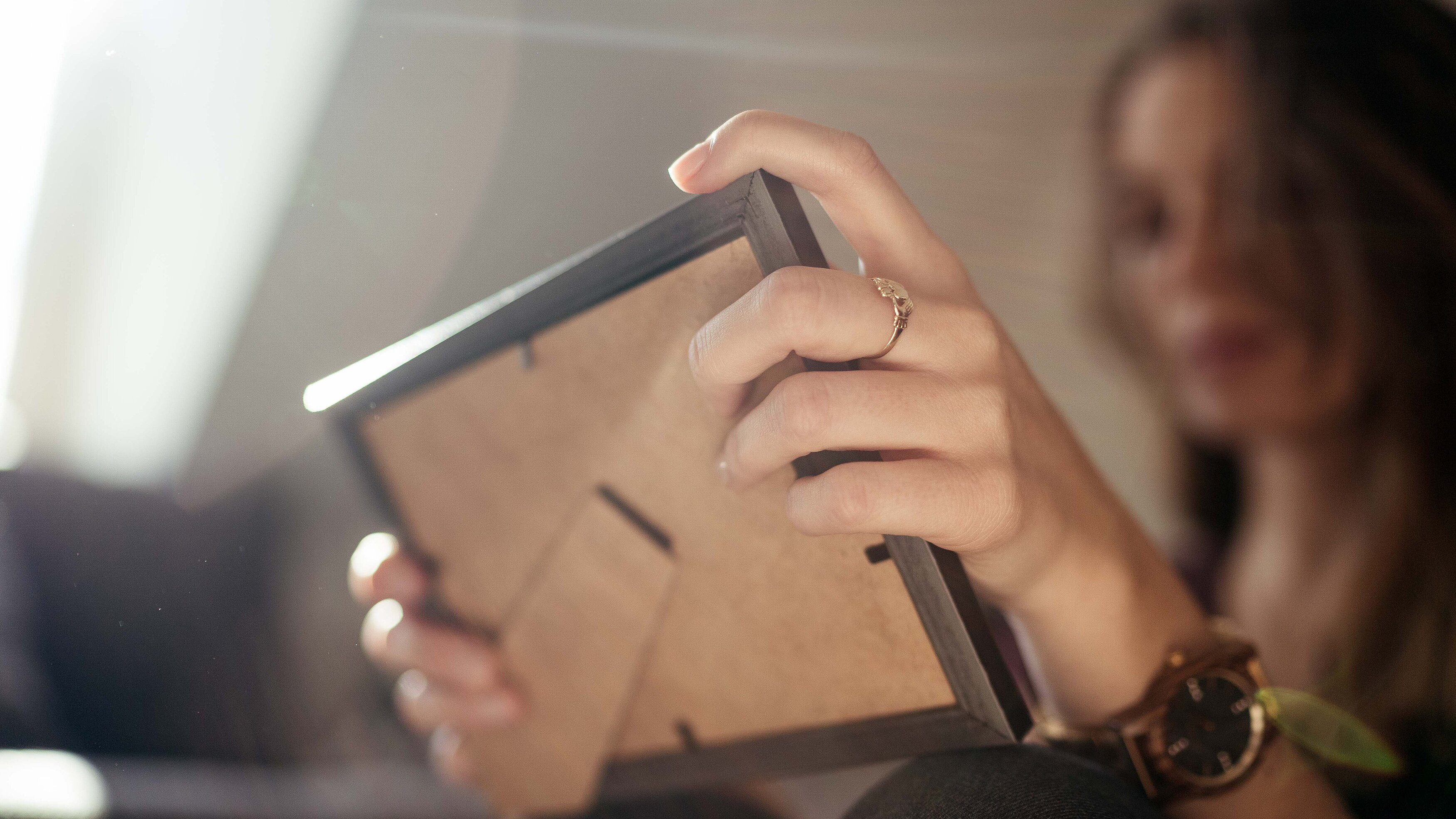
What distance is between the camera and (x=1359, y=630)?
1044mm

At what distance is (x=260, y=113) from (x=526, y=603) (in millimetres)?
411

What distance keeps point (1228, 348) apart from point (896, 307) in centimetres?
114

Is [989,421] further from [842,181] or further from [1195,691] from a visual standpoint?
[1195,691]

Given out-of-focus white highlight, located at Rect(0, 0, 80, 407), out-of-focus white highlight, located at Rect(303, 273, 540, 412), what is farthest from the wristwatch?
out-of-focus white highlight, located at Rect(0, 0, 80, 407)

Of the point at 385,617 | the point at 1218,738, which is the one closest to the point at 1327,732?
the point at 1218,738

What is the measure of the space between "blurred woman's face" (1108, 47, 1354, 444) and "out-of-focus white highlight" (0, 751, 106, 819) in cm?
153

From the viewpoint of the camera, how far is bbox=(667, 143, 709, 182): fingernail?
0.34 m

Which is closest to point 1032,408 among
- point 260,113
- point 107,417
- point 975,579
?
point 975,579

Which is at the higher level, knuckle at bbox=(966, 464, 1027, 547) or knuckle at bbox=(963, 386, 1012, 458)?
knuckle at bbox=(963, 386, 1012, 458)

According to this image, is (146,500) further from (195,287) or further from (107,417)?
(195,287)

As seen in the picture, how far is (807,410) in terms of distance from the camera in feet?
1.08

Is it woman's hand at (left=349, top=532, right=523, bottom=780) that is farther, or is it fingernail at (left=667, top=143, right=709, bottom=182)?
woman's hand at (left=349, top=532, right=523, bottom=780)

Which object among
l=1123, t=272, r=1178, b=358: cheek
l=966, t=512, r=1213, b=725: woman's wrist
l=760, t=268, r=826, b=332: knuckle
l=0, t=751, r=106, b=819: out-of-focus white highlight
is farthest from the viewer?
l=1123, t=272, r=1178, b=358: cheek

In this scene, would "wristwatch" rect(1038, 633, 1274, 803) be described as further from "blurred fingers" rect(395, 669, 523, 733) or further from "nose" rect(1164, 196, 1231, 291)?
"nose" rect(1164, 196, 1231, 291)
